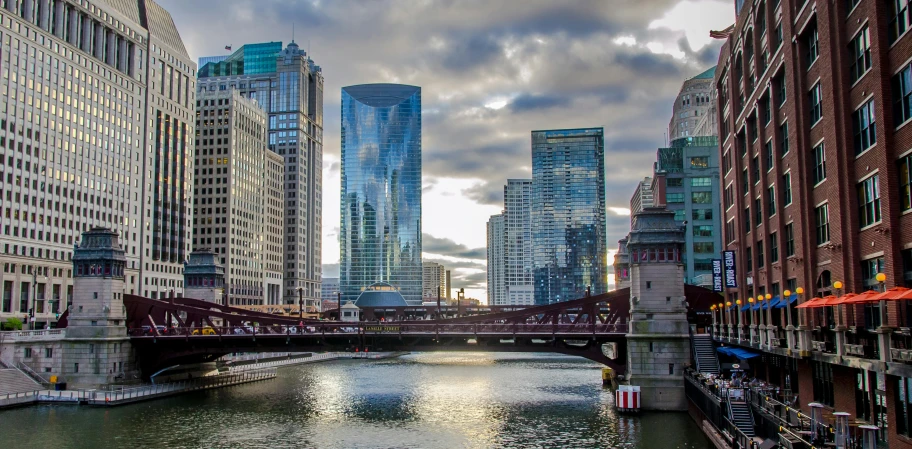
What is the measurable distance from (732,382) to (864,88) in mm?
20590

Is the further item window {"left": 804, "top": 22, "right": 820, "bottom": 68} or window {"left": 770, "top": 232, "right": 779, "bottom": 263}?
window {"left": 770, "top": 232, "right": 779, "bottom": 263}

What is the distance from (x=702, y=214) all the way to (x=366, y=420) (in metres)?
84.8

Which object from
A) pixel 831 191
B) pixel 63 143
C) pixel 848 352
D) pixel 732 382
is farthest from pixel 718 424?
pixel 63 143

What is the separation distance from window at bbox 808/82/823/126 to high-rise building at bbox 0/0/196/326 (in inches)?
3795

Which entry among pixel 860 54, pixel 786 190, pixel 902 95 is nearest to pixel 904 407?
pixel 902 95

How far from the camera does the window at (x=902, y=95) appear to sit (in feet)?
111

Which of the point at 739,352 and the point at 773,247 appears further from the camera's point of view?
the point at 773,247

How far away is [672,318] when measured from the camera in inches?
2645

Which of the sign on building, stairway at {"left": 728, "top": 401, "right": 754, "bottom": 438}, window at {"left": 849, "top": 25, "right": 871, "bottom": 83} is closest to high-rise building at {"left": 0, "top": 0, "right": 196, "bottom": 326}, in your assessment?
the sign on building

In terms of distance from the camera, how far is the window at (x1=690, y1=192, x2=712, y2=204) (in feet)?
427

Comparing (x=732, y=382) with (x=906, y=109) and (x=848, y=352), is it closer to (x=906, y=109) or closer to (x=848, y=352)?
(x=848, y=352)

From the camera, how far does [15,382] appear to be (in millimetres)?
75750

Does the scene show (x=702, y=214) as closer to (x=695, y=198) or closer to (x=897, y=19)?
(x=695, y=198)

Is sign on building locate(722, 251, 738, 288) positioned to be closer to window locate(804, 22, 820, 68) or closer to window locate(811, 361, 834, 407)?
window locate(811, 361, 834, 407)
